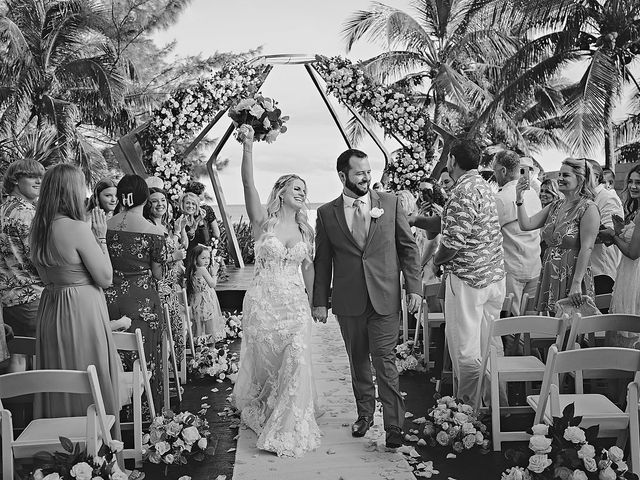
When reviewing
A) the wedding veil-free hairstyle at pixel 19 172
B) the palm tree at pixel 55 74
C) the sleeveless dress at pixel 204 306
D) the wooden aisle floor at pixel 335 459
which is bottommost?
the wooden aisle floor at pixel 335 459

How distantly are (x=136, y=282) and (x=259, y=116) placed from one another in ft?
5.26

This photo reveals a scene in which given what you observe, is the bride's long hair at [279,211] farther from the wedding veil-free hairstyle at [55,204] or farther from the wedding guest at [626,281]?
the wedding guest at [626,281]

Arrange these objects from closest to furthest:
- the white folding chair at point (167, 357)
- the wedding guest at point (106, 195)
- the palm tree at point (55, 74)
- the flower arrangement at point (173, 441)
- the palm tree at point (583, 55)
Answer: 1. the flower arrangement at point (173, 441)
2. the white folding chair at point (167, 357)
3. the wedding guest at point (106, 195)
4. the palm tree at point (583, 55)
5. the palm tree at point (55, 74)

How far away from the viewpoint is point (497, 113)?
2025 cm

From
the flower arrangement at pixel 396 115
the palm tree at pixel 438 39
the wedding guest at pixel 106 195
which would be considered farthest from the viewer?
the palm tree at pixel 438 39

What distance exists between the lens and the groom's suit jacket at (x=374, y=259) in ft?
16.0

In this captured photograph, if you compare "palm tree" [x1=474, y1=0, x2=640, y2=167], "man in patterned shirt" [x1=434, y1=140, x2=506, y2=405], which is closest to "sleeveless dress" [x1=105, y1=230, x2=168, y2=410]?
"man in patterned shirt" [x1=434, y1=140, x2=506, y2=405]

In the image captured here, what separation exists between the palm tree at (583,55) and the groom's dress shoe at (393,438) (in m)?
11.8

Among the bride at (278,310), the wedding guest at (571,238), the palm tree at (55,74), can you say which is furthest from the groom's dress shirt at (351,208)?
the palm tree at (55,74)

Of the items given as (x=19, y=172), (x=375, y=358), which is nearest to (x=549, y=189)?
(x=375, y=358)

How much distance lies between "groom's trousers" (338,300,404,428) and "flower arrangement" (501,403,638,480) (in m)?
1.41

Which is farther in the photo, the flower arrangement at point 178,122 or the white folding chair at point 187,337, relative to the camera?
the flower arrangement at point 178,122

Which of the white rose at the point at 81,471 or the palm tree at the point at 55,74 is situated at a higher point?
the palm tree at the point at 55,74

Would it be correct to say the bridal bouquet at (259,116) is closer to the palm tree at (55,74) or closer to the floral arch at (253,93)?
the floral arch at (253,93)
